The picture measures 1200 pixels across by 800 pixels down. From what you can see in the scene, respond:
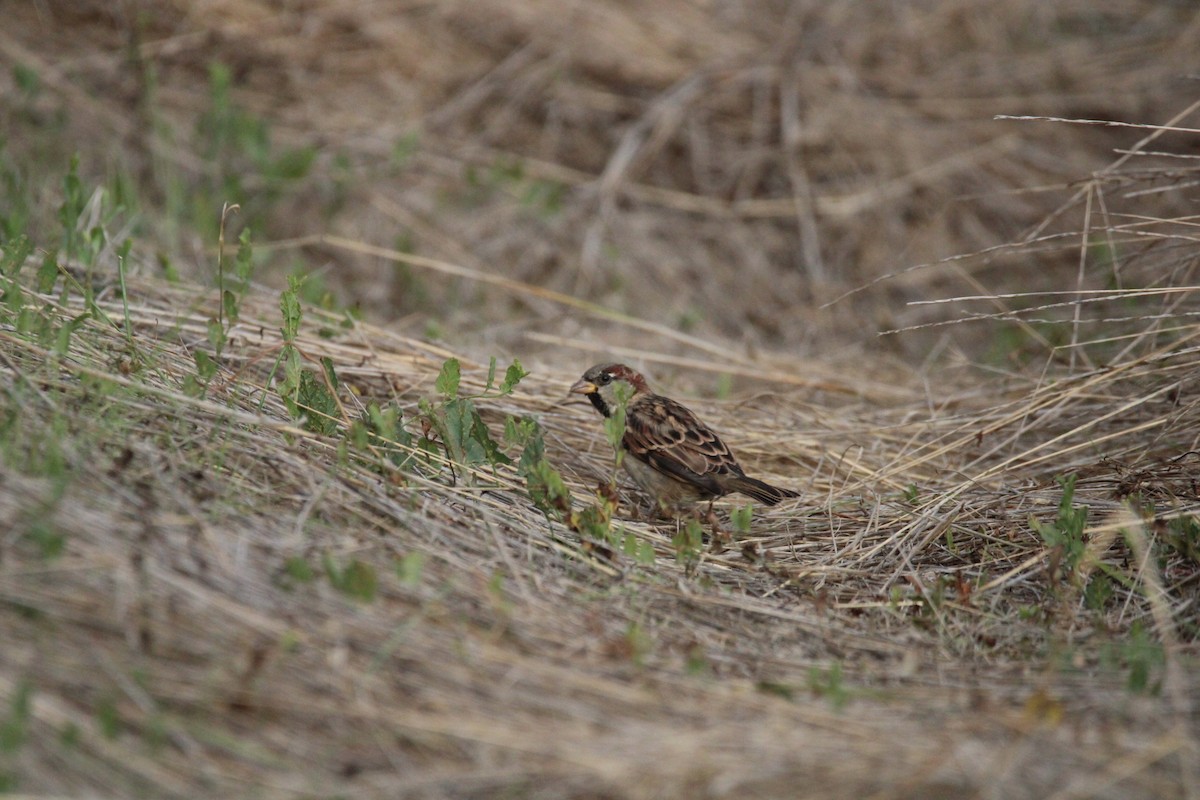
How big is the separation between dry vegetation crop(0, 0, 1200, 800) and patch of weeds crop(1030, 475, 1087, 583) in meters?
0.03

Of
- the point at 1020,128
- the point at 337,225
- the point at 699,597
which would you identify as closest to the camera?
the point at 699,597

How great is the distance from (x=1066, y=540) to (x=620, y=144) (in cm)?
562

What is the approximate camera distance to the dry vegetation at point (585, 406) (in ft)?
9.64

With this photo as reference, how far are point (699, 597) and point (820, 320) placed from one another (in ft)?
15.1

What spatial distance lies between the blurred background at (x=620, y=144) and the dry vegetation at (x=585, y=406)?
0.12 feet

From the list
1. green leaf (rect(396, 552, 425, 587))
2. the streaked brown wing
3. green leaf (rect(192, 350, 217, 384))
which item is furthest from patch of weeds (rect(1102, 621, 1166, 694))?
green leaf (rect(192, 350, 217, 384))

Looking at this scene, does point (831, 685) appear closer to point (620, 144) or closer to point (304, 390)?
point (304, 390)

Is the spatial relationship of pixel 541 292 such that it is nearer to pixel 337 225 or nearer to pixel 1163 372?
pixel 337 225

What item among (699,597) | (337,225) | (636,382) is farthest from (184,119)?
(699,597)

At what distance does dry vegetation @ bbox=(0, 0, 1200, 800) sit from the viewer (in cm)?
294

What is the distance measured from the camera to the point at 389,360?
5344 millimetres

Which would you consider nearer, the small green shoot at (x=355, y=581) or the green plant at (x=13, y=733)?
the green plant at (x=13, y=733)

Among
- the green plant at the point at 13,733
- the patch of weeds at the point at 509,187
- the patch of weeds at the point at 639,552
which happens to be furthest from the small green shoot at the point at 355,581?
the patch of weeds at the point at 509,187

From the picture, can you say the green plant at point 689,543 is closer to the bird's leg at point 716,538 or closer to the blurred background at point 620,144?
the bird's leg at point 716,538
